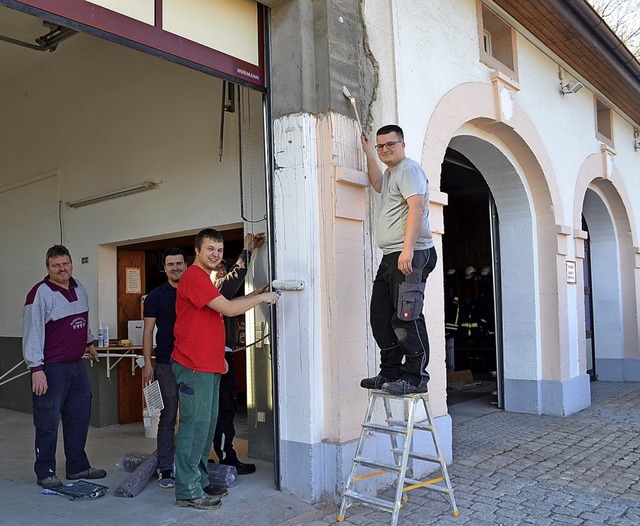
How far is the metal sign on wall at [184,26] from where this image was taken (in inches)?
142

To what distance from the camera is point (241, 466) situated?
202 inches

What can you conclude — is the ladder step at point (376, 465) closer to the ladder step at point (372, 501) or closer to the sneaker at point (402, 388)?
the ladder step at point (372, 501)

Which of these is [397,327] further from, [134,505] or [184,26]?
[184,26]

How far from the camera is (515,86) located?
744 cm

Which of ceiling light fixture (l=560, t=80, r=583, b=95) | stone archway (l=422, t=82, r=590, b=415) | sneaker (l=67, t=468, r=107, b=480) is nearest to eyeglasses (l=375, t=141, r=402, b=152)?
sneaker (l=67, t=468, r=107, b=480)

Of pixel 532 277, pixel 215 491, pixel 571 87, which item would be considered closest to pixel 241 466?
pixel 215 491

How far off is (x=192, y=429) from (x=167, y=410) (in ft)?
2.97

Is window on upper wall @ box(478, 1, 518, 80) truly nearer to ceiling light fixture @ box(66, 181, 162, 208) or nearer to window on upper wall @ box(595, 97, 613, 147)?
window on upper wall @ box(595, 97, 613, 147)

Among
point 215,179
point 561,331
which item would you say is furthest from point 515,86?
point 215,179

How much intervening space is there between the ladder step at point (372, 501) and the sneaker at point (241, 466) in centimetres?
112

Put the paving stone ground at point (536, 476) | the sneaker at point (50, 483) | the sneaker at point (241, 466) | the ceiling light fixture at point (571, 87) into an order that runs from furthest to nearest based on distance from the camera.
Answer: the ceiling light fixture at point (571, 87), the sneaker at point (241, 466), the sneaker at point (50, 483), the paving stone ground at point (536, 476)

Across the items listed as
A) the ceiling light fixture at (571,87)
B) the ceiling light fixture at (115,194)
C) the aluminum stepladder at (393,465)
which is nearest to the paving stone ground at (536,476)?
the aluminum stepladder at (393,465)

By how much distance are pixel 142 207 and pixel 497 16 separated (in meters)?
4.50

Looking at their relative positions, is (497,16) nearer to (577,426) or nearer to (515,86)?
(515,86)
